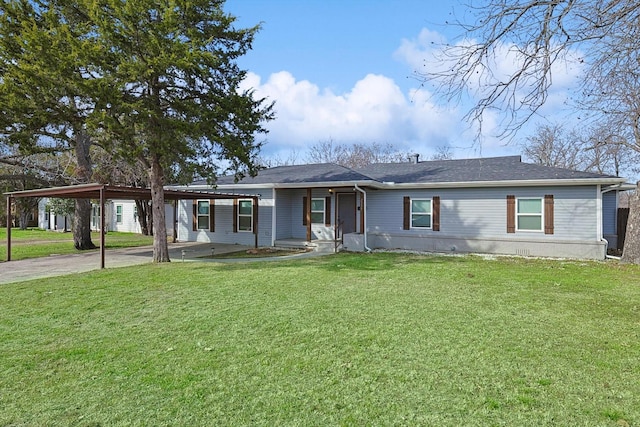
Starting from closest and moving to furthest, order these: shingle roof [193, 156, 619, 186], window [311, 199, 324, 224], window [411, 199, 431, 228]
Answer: shingle roof [193, 156, 619, 186]
window [411, 199, 431, 228]
window [311, 199, 324, 224]

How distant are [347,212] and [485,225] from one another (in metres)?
5.30

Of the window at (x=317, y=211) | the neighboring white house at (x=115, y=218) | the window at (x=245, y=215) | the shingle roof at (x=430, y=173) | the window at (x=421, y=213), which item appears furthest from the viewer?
the neighboring white house at (x=115, y=218)

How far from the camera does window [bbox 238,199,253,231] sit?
16.9 metres

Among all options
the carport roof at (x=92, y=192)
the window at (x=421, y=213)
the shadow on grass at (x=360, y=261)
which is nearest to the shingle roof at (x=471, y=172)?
the window at (x=421, y=213)

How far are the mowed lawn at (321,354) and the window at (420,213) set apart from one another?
22.0ft

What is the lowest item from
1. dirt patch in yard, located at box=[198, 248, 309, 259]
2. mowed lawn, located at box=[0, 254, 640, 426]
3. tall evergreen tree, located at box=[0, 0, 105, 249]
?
mowed lawn, located at box=[0, 254, 640, 426]

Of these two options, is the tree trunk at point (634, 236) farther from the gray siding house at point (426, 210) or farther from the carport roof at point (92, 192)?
the carport roof at point (92, 192)

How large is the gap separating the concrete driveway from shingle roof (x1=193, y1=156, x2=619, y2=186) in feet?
11.2

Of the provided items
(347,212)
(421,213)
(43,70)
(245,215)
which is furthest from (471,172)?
(43,70)

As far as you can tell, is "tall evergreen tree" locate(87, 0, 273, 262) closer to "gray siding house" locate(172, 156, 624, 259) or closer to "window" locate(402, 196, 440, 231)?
"gray siding house" locate(172, 156, 624, 259)

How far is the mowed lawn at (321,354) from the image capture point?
9.75 feet

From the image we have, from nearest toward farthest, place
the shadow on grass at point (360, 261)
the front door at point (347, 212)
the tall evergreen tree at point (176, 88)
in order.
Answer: the tall evergreen tree at point (176, 88) → the shadow on grass at point (360, 261) → the front door at point (347, 212)

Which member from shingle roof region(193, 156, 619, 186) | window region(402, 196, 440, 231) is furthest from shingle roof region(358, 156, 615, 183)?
window region(402, 196, 440, 231)

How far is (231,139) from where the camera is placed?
10992mm
